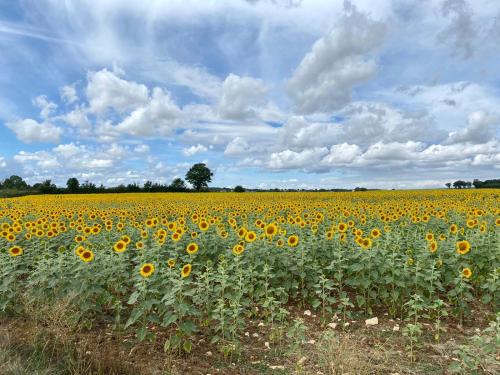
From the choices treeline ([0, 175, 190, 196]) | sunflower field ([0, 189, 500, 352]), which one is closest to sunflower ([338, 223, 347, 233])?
sunflower field ([0, 189, 500, 352])

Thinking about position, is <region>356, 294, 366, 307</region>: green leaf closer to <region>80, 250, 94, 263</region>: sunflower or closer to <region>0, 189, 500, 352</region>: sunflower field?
<region>0, 189, 500, 352</region>: sunflower field

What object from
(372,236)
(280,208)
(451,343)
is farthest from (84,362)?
(280,208)

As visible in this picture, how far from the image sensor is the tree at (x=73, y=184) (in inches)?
2218

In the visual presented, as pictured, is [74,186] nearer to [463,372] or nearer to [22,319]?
[22,319]

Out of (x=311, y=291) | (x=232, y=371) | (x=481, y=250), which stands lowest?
(x=232, y=371)

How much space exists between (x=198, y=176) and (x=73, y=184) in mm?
36612

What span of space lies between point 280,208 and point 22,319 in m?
11.4

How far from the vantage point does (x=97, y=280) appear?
614 cm

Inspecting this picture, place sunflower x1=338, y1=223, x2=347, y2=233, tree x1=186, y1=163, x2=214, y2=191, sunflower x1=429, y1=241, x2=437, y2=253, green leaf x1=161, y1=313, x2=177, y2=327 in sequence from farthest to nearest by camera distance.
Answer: tree x1=186, y1=163, x2=214, y2=191, sunflower x1=338, y1=223, x2=347, y2=233, sunflower x1=429, y1=241, x2=437, y2=253, green leaf x1=161, y1=313, x2=177, y2=327

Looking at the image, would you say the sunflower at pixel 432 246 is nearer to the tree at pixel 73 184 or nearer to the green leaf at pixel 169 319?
the green leaf at pixel 169 319

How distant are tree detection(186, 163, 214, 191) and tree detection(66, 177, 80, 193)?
34498mm

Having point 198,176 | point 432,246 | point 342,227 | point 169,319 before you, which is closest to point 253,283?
point 169,319

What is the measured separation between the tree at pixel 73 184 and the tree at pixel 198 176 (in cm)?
3450

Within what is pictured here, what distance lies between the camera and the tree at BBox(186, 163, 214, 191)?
9162 cm
